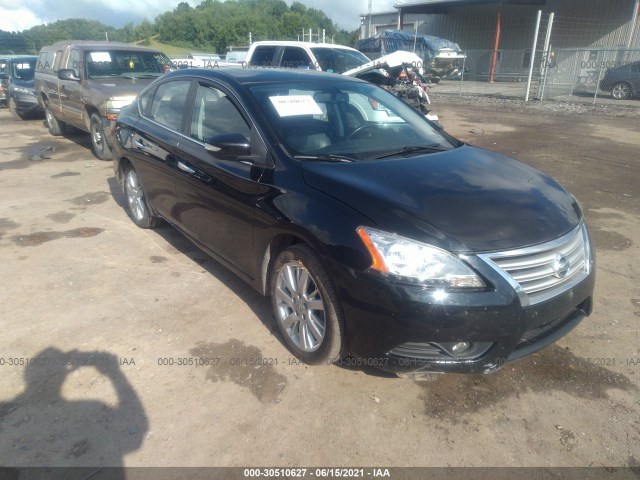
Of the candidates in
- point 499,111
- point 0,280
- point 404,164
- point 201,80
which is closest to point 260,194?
point 404,164

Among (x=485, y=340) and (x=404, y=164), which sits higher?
(x=404, y=164)

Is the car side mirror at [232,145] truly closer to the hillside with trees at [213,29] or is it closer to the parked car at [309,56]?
the parked car at [309,56]

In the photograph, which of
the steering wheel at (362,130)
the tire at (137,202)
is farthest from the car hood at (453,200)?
the tire at (137,202)

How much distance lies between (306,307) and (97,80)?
7.33 meters

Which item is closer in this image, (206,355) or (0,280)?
(206,355)

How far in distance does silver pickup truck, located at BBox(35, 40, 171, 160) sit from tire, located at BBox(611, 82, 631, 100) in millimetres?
15998

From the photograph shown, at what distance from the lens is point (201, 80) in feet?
12.7

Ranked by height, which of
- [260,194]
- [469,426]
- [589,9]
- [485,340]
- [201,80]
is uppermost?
[589,9]

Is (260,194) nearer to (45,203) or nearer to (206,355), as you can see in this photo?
(206,355)

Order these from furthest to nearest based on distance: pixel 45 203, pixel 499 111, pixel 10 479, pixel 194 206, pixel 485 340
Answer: pixel 499 111, pixel 45 203, pixel 194 206, pixel 485 340, pixel 10 479

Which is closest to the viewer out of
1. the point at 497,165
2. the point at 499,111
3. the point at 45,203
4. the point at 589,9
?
the point at 497,165

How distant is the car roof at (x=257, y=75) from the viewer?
11.8 feet

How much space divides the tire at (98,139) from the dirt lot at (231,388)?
3971 millimetres

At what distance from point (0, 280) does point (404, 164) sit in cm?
357
